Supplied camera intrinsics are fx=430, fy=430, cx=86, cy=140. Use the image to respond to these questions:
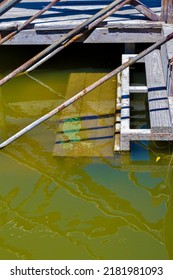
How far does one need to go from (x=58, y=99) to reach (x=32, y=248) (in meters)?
3.58

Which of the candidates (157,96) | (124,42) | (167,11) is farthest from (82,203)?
(167,11)

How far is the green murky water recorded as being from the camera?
4336 mm

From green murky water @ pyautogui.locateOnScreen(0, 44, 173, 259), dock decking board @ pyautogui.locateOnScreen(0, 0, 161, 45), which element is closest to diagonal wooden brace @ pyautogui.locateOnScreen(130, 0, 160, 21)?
dock decking board @ pyautogui.locateOnScreen(0, 0, 161, 45)

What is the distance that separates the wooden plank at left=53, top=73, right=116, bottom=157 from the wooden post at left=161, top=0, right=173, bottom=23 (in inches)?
56.1

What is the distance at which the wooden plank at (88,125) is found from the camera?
5.83 meters

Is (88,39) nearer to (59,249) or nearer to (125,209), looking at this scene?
(125,209)

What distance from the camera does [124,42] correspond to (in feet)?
24.8

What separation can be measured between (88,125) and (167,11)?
238cm

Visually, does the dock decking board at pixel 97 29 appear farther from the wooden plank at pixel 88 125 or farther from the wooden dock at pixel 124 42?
the wooden plank at pixel 88 125

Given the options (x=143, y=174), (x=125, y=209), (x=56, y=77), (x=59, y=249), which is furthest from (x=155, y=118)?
(x=56, y=77)

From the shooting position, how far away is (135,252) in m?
4.23

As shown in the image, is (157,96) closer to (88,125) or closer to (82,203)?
(88,125)

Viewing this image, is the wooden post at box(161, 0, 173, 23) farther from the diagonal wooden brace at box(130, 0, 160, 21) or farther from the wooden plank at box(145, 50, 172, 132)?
the wooden plank at box(145, 50, 172, 132)

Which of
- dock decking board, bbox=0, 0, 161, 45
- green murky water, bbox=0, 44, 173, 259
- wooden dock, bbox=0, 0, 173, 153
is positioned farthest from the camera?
dock decking board, bbox=0, 0, 161, 45
